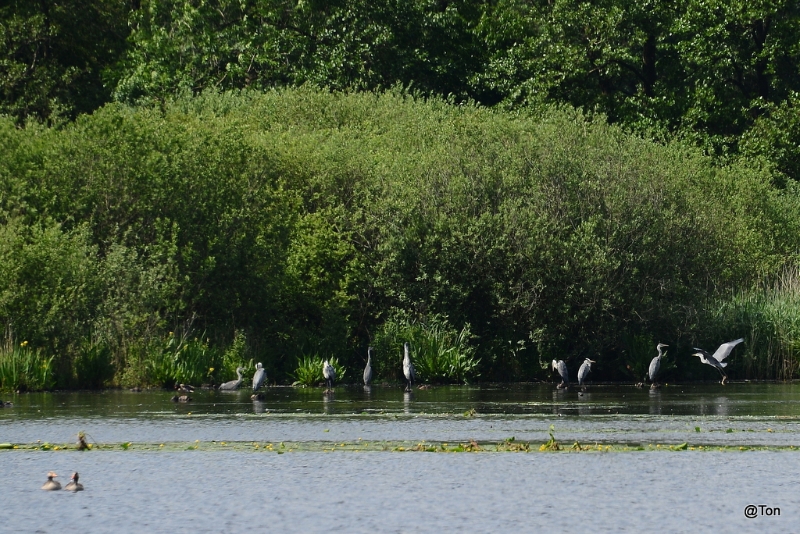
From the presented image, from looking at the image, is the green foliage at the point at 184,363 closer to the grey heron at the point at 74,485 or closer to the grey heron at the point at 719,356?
the grey heron at the point at 719,356

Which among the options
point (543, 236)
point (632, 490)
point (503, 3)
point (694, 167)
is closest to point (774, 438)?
point (632, 490)

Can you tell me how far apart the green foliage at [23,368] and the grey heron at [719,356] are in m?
15.0

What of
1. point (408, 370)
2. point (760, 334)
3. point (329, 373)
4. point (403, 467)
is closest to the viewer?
point (403, 467)

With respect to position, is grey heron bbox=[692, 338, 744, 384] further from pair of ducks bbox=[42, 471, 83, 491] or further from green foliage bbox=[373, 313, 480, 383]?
pair of ducks bbox=[42, 471, 83, 491]

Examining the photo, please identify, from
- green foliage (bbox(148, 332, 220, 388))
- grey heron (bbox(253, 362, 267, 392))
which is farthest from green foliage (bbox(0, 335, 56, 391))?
grey heron (bbox(253, 362, 267, 392))

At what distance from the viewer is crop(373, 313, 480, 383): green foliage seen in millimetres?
35062

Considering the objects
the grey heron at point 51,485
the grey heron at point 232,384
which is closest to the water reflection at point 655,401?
the grey heron at point 232,384

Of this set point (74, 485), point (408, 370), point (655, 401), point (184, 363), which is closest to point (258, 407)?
point (408, 370)

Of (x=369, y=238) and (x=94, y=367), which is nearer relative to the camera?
(x=94, y=367)

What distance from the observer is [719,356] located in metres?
34.7

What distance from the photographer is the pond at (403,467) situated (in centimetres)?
1445

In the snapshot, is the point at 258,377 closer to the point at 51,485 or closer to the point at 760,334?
the point at 760,334

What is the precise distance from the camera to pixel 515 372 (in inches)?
1458

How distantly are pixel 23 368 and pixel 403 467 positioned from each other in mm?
15508
